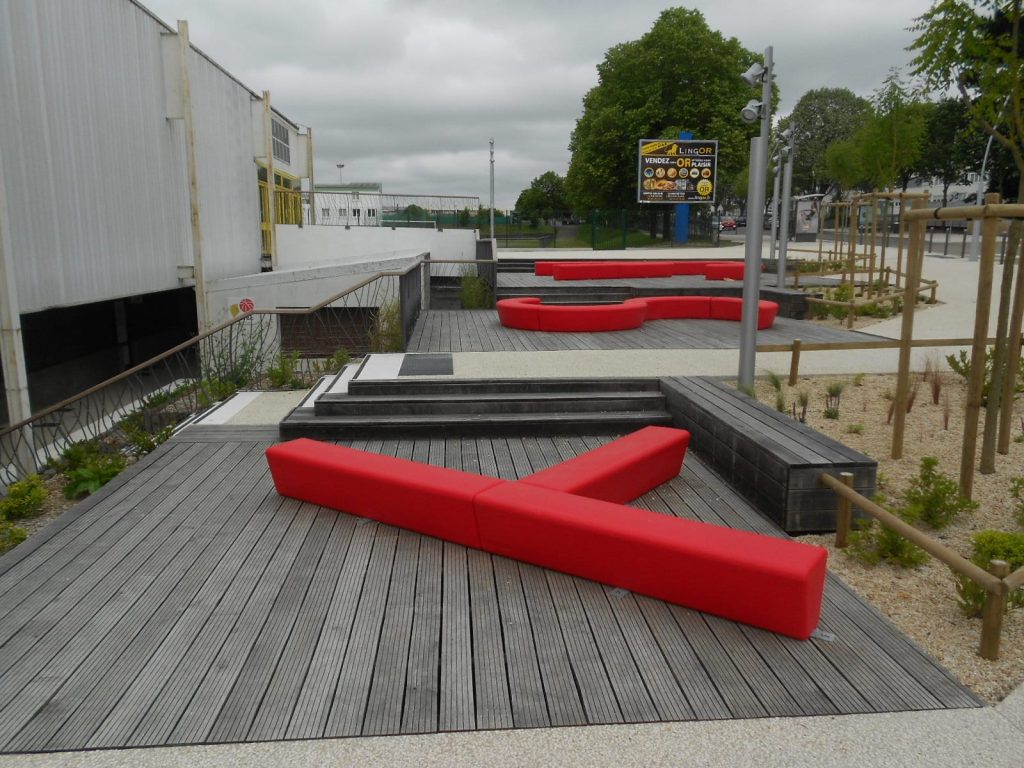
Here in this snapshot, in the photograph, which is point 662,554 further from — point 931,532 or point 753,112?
point 753,112

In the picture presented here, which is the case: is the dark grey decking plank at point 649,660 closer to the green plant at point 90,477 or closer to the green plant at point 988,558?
the green plant at point 988,558

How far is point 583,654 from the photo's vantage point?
11.3 feet

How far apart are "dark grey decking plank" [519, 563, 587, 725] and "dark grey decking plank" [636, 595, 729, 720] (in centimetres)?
44

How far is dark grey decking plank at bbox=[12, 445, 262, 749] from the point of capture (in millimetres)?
2961

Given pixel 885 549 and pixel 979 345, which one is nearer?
pixel 885 549

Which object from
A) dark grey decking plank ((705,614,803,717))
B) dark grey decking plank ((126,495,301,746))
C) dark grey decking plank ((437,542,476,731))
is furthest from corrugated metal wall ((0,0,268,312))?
dark grey decking plank ((705,614,803,717))

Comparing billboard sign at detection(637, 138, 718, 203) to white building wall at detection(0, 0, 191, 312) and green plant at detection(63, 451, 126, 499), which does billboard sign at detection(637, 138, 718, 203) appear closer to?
white building wall at detection(0, 0, 191, 312)

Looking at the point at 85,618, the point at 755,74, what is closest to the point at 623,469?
the point at 85,618

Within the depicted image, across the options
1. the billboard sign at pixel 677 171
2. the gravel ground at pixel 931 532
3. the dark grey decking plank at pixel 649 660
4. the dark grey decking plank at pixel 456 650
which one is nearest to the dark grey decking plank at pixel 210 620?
the dark grey decking plank at pixel 456 650

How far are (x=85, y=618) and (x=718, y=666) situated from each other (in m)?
3.06

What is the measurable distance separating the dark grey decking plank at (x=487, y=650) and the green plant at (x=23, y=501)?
3867 mm

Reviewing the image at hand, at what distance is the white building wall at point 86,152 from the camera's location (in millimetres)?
10367

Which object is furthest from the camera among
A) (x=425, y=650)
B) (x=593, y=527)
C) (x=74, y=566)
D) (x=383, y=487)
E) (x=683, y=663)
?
(x=383, y=487)

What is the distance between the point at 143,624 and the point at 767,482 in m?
3.70
